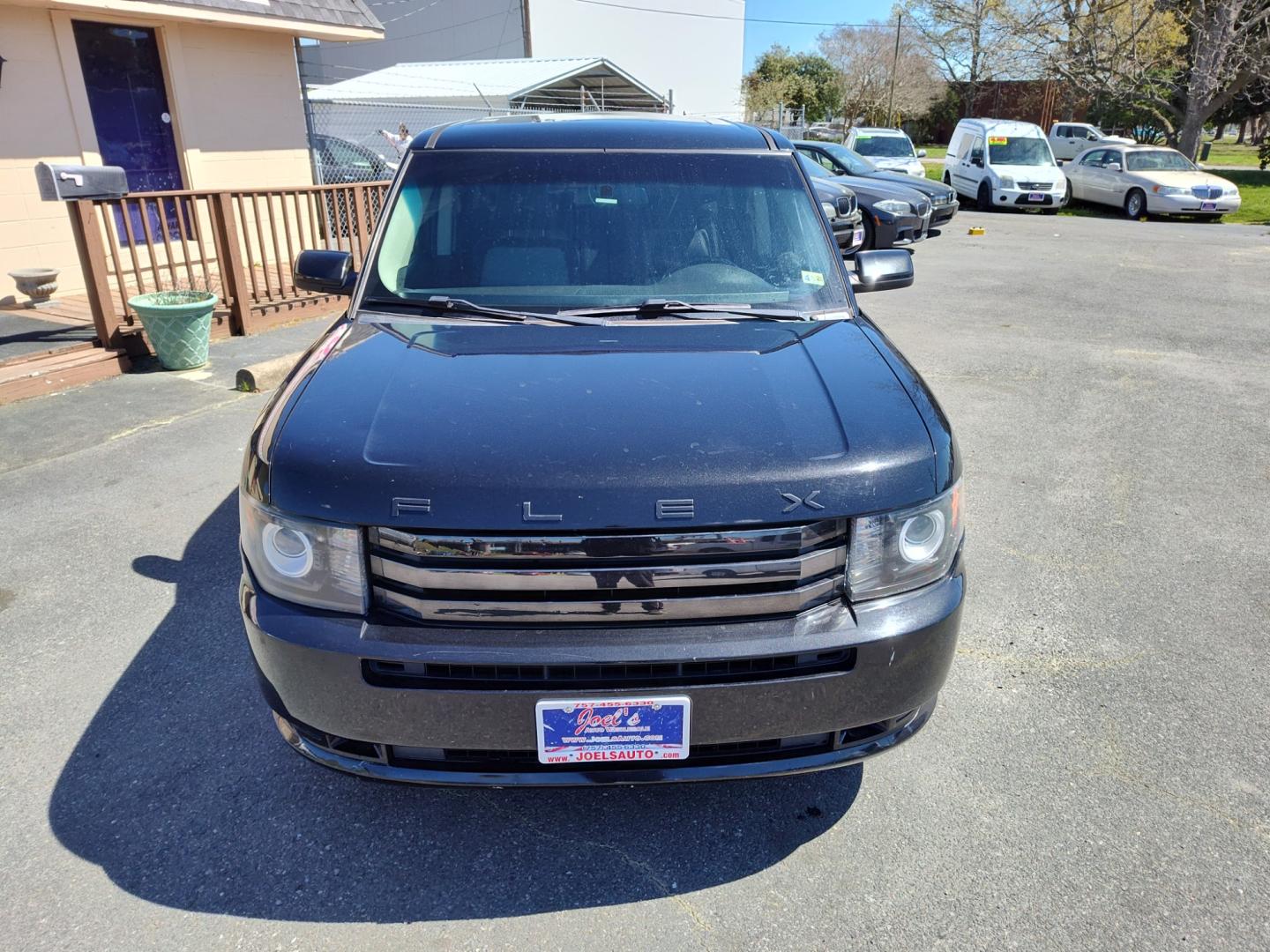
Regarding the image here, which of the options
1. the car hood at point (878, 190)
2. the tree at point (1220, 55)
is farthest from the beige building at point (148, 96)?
the tree at point (1220, 55)

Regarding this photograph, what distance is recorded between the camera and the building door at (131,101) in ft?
31.4

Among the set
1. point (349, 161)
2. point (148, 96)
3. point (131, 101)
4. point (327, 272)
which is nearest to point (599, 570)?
point (327, 272)

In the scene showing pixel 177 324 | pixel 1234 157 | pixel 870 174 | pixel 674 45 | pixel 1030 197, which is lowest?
pixel 1234 157

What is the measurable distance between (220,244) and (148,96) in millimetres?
3783

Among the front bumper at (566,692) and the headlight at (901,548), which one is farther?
the headlight at (901,548)

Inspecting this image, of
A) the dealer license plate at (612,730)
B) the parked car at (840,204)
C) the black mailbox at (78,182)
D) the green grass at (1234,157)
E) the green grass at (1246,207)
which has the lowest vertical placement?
the green grass at (1246,207)

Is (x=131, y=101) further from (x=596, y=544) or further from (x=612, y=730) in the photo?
(x=612, y=730)

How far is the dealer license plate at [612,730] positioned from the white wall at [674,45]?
45.7m

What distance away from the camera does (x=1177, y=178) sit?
19203mm

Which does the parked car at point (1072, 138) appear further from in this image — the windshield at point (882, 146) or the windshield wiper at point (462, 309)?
the windshield wiper at point (462, 309)

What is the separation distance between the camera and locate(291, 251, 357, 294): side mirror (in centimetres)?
378

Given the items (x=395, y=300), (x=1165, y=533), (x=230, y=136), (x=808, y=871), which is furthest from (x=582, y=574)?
(x=230, y=136)

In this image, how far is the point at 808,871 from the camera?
96.7 inches

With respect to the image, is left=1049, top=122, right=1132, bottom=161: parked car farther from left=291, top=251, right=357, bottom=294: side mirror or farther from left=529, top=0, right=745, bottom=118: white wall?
left=291, top=251, right=357, bottom=294: side mirror
